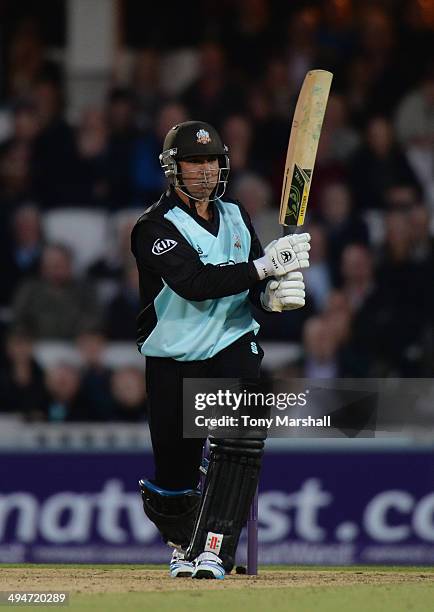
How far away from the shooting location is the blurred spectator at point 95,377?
905cm

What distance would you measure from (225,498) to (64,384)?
365cm

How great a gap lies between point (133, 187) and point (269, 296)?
4671mm

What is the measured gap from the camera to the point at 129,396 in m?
9.01

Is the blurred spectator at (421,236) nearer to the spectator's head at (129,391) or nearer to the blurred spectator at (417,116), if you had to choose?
the blurred spectator at (417,116)

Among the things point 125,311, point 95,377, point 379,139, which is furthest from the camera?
point 379,139

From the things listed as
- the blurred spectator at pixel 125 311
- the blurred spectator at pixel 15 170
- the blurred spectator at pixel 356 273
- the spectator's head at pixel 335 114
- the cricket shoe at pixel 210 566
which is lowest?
the cricket shoe at pixel 210 566

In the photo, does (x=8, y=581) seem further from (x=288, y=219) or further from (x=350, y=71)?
(x=350, y=71)

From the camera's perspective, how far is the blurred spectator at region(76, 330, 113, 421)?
29.7 feet

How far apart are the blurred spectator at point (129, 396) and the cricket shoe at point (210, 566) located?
3468 mm

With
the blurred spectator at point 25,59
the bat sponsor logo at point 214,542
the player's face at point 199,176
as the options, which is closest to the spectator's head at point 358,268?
the blurred spectator at point 25,59

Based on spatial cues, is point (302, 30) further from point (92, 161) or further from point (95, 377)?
point (95, 377)

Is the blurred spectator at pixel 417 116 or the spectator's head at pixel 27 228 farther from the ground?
the blurred spectator at pixel 417 116

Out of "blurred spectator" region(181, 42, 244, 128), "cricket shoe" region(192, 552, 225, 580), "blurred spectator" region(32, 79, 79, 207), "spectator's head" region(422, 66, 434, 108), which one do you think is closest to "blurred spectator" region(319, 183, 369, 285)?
"blurred spectator" region(181, 42, 244, 128)

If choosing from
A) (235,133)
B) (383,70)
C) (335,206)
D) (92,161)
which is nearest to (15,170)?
(92,161)
